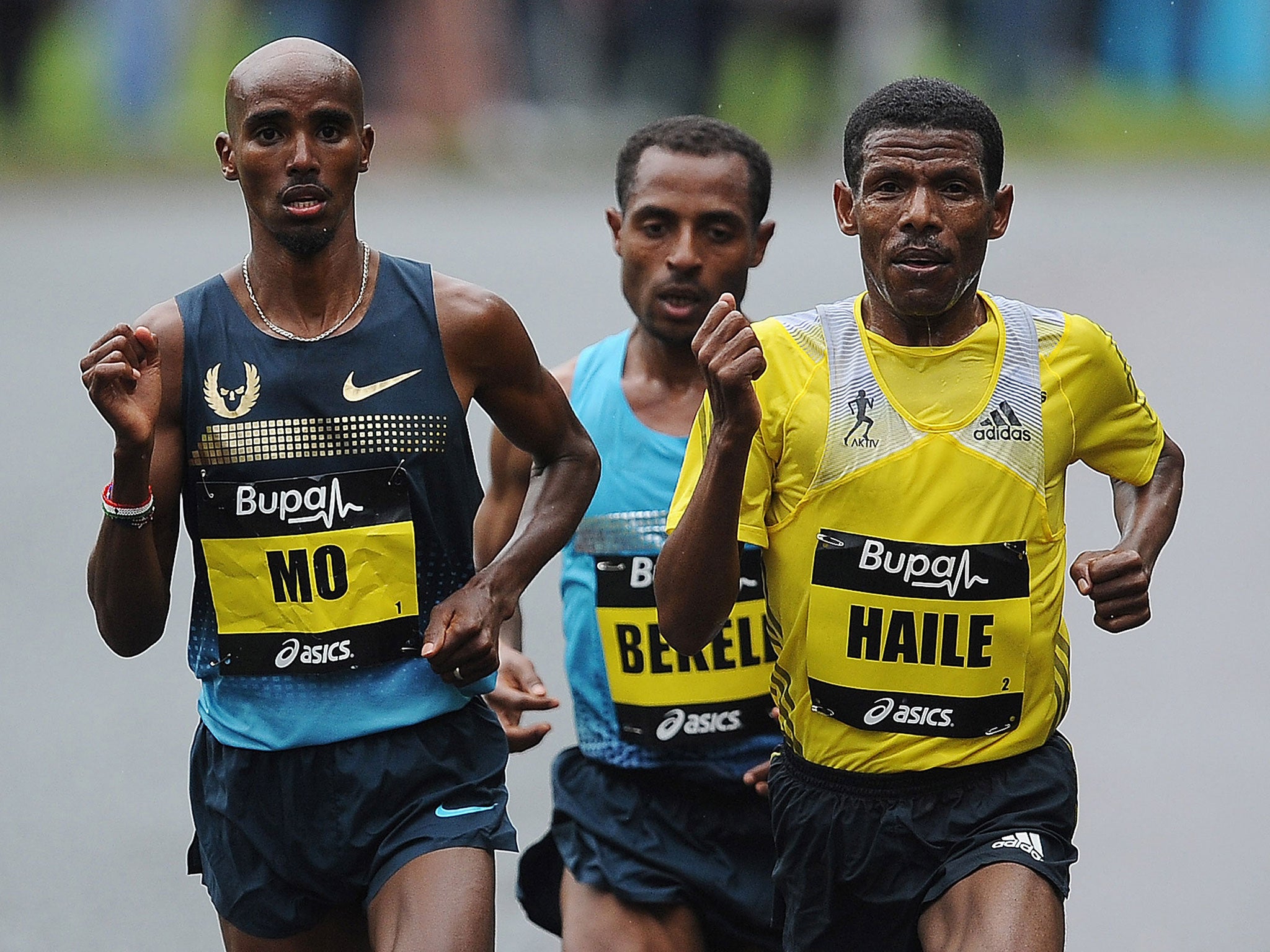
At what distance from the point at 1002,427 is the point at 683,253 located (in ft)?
3.86

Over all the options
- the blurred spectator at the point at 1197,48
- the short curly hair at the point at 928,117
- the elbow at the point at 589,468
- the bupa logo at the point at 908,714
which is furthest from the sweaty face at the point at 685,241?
the blurred spectator at the point at 1197,48

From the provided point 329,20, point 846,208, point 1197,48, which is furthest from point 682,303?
point 1197,48

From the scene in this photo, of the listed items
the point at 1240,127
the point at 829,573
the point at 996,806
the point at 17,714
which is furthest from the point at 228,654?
the point at 1240,127

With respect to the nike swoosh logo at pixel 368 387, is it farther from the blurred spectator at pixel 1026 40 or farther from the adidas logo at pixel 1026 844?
the blurred spectator at pixel 1026 40

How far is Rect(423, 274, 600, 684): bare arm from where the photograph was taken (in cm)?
434

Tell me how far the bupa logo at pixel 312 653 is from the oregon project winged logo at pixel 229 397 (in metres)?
0.45

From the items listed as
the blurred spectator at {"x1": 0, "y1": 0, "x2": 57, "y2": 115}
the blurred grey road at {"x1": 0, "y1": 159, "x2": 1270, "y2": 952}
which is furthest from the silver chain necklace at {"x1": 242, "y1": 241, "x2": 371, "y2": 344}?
the blurred spectator at {"x1": 0, "y1": 0, "x2": 57, "y2": 115}

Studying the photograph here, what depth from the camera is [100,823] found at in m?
7.47

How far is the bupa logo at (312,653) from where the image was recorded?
438 centimetres

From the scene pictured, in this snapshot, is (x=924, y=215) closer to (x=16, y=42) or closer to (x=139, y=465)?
(x=139, y=465)

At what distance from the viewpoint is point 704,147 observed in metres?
5.35

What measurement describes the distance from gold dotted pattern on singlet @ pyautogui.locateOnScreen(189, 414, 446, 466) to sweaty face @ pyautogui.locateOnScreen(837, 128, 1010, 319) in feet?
3.23

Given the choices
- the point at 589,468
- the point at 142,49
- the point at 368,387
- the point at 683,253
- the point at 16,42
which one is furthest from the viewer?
the point at 16,42

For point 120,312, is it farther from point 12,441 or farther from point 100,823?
point 100,823
